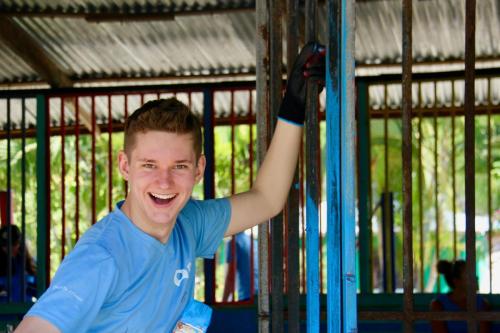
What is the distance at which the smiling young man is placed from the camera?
8.75 feet

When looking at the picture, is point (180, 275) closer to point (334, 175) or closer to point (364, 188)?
point (334, 175)

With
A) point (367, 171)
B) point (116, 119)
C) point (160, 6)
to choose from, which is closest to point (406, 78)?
point (367, 171)

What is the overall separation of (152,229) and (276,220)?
645mm

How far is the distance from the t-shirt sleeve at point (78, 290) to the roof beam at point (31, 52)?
280 inches

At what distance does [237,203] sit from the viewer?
3287mm

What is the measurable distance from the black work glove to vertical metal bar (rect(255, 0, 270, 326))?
44 centimetres

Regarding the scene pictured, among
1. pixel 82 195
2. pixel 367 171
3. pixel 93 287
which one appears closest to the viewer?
pixel 93 287

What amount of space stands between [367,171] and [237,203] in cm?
313

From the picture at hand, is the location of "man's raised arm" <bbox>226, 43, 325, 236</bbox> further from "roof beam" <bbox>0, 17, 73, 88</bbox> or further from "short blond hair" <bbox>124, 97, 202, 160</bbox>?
"roof beam" <bbox>0, 17, 73, 88</bbox>

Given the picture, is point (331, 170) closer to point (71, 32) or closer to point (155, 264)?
point (155, 264)

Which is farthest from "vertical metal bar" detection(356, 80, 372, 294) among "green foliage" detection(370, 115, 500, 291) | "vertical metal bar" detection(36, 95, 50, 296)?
"green foliage" detection(370, 115, 500, 291)

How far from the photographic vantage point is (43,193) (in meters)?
6.43

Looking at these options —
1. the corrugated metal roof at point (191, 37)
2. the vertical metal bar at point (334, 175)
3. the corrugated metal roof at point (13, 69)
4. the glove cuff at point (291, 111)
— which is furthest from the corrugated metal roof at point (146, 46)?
the vertical metal bar at point (334, 175)

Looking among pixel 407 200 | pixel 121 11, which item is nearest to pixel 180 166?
pixel 407 200
